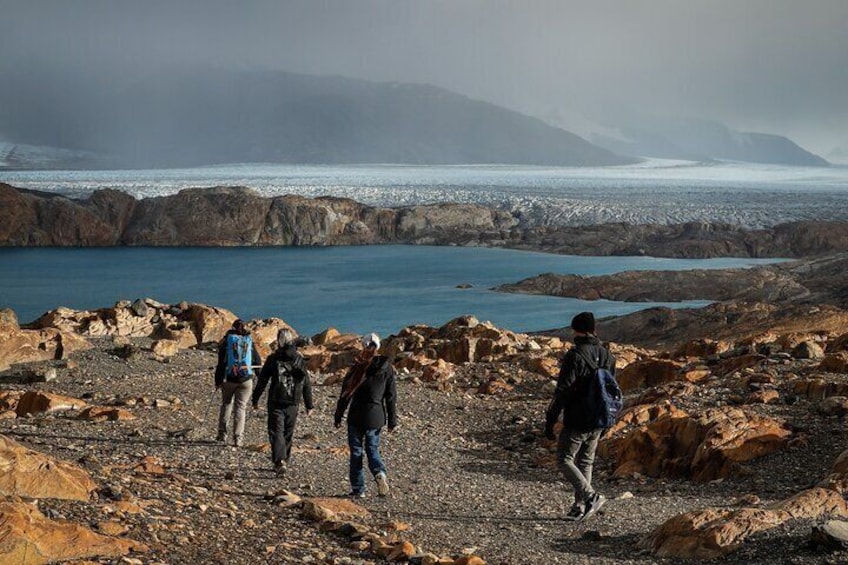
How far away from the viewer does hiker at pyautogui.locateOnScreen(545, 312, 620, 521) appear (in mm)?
5797

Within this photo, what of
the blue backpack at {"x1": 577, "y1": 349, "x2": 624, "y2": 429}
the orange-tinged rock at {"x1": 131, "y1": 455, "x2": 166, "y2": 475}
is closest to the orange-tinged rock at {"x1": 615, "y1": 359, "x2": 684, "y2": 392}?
the blue backpack at {"x1": 577, "y1": 349, "x2": 624, "y2": 429}

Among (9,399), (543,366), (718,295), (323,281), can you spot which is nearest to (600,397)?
(9,399)

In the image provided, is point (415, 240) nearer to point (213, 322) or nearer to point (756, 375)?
point (213, 322)

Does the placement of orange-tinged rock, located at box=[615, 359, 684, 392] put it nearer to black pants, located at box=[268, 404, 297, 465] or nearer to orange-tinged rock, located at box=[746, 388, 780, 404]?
orange-tinged rock, located at box=[746, 388, 780, 404]

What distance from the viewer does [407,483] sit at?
740 centimetres

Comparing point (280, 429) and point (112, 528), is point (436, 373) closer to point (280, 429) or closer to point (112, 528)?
point (280, 429)

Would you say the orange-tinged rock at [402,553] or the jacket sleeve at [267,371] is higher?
the jacket sleeve at [267,371]

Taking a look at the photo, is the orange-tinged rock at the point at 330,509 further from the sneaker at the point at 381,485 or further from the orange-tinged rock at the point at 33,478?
the orange-tinged rock at the point at 33,478

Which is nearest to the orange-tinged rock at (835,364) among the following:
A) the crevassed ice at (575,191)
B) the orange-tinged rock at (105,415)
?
the orange-tinged rock at (105,415)

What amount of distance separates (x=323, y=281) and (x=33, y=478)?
5252 cm

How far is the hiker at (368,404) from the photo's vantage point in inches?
256

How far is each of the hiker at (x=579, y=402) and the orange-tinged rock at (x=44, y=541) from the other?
8.08 feet

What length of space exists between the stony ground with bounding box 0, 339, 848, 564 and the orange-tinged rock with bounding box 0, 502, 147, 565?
0.59ft

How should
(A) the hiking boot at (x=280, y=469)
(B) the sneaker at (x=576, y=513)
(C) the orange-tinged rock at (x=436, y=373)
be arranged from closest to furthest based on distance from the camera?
(B) the sneaker at (x=576, y=513)
(A) the hiking boot at (x=280, y=469)
(C) the orange-tinged rock at (x=436, y=373)
